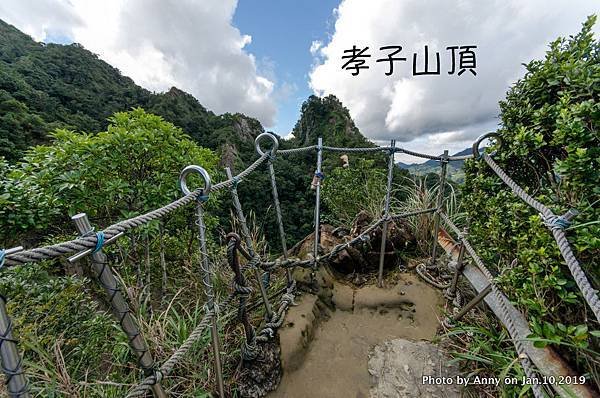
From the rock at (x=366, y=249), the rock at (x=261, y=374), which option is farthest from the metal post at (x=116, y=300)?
the rock at (x=366, y=249)

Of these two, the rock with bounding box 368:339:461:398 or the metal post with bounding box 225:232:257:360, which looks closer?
the metal post with bounding box 225:232:257:360

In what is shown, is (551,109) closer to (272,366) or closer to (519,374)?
(519,374)

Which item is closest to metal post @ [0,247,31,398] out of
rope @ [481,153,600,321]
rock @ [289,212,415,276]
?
rope @ [481,153,600,321]

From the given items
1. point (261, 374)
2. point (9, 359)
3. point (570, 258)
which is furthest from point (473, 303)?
point (9, 359)

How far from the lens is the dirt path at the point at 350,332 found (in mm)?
1683

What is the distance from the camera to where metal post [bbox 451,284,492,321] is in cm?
162

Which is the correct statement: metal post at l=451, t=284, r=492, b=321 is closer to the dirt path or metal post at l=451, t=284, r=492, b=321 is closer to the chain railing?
the chain railing

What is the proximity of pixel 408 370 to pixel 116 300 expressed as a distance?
1827 millimetres

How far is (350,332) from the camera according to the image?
83.0 inches

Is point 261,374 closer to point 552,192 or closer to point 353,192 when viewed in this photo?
point 552,192

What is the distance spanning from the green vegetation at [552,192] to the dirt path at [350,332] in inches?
32.0

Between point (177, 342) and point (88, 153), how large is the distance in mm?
1747

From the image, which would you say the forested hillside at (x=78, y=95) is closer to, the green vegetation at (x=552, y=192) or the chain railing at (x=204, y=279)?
the chain railing at (x=204, y=279)

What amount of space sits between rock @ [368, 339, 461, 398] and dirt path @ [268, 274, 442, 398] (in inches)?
2.5
